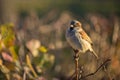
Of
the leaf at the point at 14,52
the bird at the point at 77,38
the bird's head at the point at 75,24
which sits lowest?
the leaf at the point at 14,52

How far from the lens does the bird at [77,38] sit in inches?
199

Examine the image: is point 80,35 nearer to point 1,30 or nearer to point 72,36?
point 72,36

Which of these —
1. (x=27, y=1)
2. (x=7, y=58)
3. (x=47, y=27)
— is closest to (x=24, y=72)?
(x=7, y=58)

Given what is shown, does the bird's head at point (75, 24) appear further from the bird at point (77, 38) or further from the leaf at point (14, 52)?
the leaf at point (14, 52)

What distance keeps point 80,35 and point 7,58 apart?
0.82 m


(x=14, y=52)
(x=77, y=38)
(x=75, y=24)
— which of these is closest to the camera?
(x=75, y=24)

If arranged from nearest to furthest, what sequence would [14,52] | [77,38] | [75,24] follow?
1. [75,24]
2. [77,38]
3. [14,52]

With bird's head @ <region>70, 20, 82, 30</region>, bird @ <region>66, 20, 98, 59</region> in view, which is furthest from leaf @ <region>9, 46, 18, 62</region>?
bird's head @ <region>70, 20, 82, 30</region>

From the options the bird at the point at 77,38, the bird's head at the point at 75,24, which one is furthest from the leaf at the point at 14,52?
the bird's head at the point at 75,24

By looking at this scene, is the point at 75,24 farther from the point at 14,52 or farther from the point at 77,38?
the point at 14,52

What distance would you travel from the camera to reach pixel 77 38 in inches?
212

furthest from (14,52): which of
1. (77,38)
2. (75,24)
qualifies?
(75,24)

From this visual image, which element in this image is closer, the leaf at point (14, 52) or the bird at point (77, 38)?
the bird at point (77, 38)

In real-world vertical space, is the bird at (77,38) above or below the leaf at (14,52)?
above
